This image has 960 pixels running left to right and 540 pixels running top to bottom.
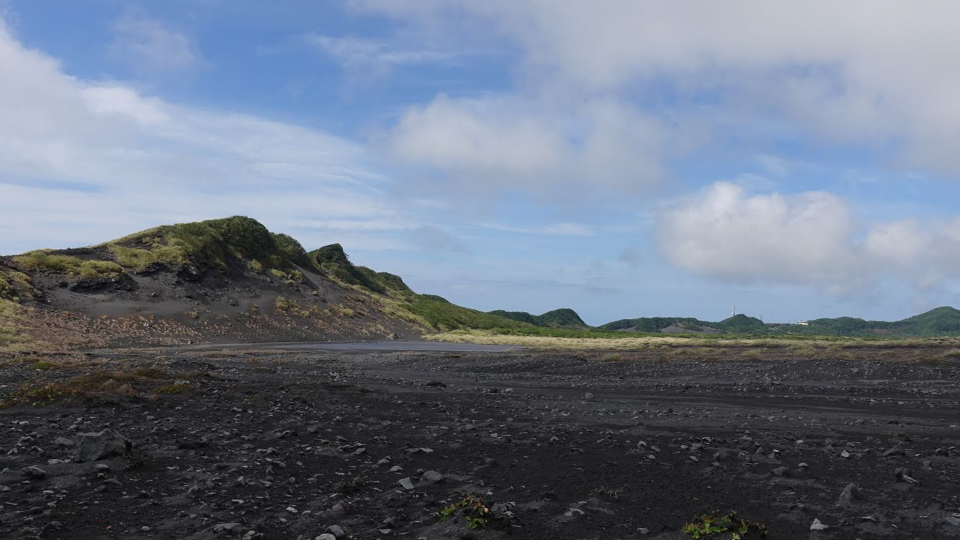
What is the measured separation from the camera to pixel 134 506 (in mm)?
10172

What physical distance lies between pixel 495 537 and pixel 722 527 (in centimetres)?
355

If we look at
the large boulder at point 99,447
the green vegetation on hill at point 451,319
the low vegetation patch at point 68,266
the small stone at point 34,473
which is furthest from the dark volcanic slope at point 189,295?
the small stone at point 34,473

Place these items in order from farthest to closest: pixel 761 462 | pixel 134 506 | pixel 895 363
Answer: pixel 895 363, pixel 761 462, pixel 134 506

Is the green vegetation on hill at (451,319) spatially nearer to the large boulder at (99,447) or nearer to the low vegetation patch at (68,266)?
the low vegetation patch at (68,266)

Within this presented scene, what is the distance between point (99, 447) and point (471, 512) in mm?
8307

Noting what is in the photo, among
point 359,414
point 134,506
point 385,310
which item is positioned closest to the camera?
point 134,506

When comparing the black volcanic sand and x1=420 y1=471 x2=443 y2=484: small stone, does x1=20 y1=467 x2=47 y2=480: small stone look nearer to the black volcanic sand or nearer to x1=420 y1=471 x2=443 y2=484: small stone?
the black volcanic sand

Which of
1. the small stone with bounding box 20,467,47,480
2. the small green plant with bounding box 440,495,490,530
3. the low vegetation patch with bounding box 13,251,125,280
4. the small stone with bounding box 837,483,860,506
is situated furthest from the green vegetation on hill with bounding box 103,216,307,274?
the small stone with bounding box 837,483,860,506

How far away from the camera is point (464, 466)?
544 inches

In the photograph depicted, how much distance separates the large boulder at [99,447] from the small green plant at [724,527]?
11.4 metres

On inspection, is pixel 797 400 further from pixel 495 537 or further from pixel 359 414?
pixel 495 537

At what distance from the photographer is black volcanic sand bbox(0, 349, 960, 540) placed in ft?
32.1

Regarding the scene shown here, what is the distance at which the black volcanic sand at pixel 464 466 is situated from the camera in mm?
9797

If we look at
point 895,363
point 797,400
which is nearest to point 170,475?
point 797,400
